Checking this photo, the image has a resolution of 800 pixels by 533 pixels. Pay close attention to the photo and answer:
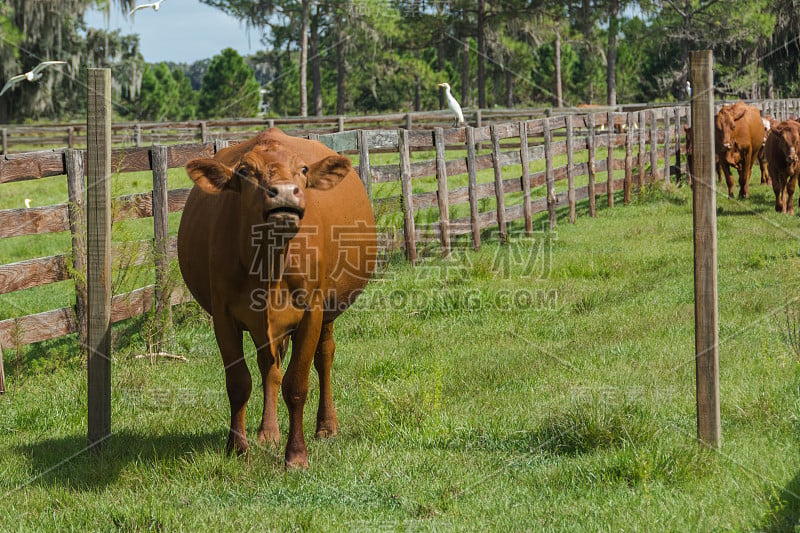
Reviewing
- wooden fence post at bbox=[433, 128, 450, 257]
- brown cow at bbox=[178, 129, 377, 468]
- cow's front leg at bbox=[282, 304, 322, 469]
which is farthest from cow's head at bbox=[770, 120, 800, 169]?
cow's front leg at bbox=[282, 304, 322, 469]

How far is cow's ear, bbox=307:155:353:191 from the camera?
15.7 feet

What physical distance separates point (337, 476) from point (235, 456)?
61cm

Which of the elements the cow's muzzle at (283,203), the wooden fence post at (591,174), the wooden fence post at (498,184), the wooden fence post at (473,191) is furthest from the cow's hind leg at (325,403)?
the wooden fence post at (591,174)

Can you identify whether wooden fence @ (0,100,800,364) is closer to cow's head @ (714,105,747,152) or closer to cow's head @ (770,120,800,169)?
cow's head @ (714,105,747,152)

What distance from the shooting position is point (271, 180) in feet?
14.3

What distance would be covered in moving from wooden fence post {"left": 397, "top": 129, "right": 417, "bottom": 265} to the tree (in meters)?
49.4

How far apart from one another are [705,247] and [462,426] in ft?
5.91

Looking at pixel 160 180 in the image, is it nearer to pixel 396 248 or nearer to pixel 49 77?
pixel 396 248

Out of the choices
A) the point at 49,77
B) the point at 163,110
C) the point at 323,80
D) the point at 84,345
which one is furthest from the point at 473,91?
the point at 84,345

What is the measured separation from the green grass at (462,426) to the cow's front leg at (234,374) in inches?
5.9

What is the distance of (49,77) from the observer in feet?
130

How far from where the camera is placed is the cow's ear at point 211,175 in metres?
4.60

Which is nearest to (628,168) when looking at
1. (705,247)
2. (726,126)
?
(726,126)

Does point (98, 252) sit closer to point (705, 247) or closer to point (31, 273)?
point (31, 273)
